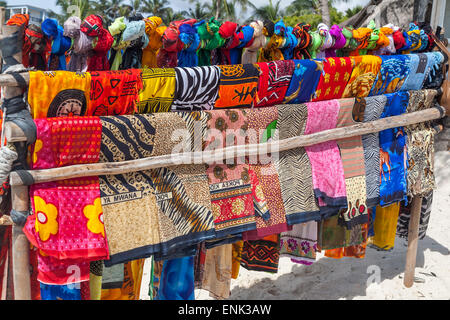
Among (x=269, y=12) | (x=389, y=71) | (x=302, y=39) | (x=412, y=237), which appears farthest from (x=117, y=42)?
(x=269, y=12)

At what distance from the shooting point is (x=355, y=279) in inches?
170

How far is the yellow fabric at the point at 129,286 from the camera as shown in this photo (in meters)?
2.59

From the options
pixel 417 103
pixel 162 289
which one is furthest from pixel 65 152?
pixel 417 103

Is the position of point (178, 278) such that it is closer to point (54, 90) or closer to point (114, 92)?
point (114, 92)

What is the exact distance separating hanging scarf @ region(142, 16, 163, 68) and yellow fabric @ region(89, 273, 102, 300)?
46.3 inches

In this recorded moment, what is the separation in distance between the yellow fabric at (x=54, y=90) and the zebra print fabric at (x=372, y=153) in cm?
198

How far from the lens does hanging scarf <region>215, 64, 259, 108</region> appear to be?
8.19 feet

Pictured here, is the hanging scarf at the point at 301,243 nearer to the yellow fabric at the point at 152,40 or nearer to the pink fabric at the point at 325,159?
the pink fabric at the point at 325,159

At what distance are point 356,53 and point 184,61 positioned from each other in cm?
141

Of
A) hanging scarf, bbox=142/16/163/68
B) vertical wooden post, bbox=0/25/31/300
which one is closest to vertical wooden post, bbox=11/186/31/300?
vertical wooden post, bbox=0/25/31/300

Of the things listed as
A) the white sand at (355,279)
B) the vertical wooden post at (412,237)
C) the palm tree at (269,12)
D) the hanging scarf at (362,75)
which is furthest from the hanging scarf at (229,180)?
the palm tree at (269,12)

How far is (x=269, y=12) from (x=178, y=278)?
1077 inches

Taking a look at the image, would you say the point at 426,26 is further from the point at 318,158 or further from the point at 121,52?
the point at 121,52

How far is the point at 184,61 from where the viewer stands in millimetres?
2508
